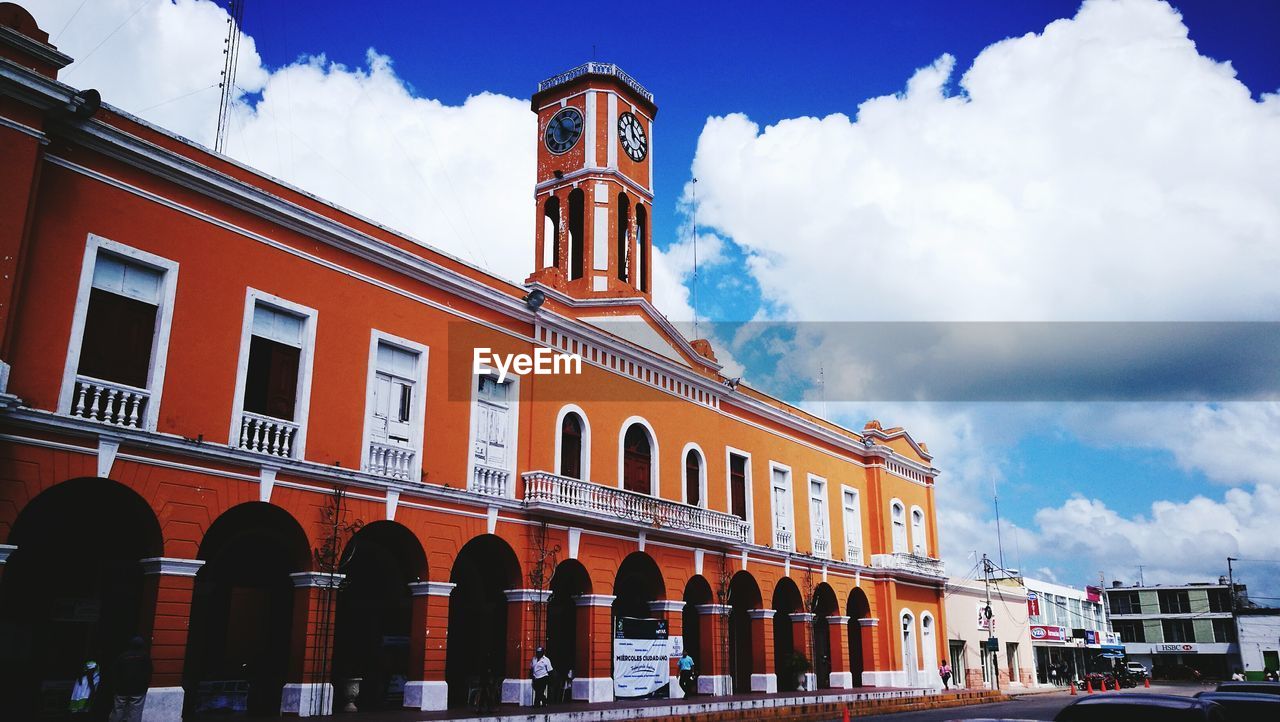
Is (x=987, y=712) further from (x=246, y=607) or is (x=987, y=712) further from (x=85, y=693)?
(x=85, y=693)

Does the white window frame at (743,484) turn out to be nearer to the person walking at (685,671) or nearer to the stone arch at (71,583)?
the person walking at (685,671)

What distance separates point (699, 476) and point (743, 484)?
97.7 inches

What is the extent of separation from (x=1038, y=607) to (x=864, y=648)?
2282 cm

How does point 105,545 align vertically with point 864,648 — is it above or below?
above

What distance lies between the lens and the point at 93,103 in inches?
539

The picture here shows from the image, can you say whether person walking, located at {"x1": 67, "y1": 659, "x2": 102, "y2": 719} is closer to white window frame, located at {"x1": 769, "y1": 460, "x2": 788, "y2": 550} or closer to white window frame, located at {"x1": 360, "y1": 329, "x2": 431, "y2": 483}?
white window frame, located at {"x1": 360, "y1": 329, "x2": 431, "y2": 483}

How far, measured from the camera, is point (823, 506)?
3162 cm

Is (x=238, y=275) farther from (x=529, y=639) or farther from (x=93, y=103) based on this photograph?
(x=529, y=639)

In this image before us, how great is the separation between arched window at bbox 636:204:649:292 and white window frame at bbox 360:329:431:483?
12.0 m

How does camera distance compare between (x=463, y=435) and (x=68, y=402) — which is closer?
(x=68, y=402)

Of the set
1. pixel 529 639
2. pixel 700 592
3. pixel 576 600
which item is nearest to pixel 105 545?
pixel 529 639

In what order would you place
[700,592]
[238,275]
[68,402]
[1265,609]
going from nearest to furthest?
[68,402] → [238,275] → [700,592] → [1265,609]

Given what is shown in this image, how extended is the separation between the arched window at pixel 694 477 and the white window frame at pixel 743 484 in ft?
3.58

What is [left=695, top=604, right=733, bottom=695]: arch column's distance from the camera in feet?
79.5
